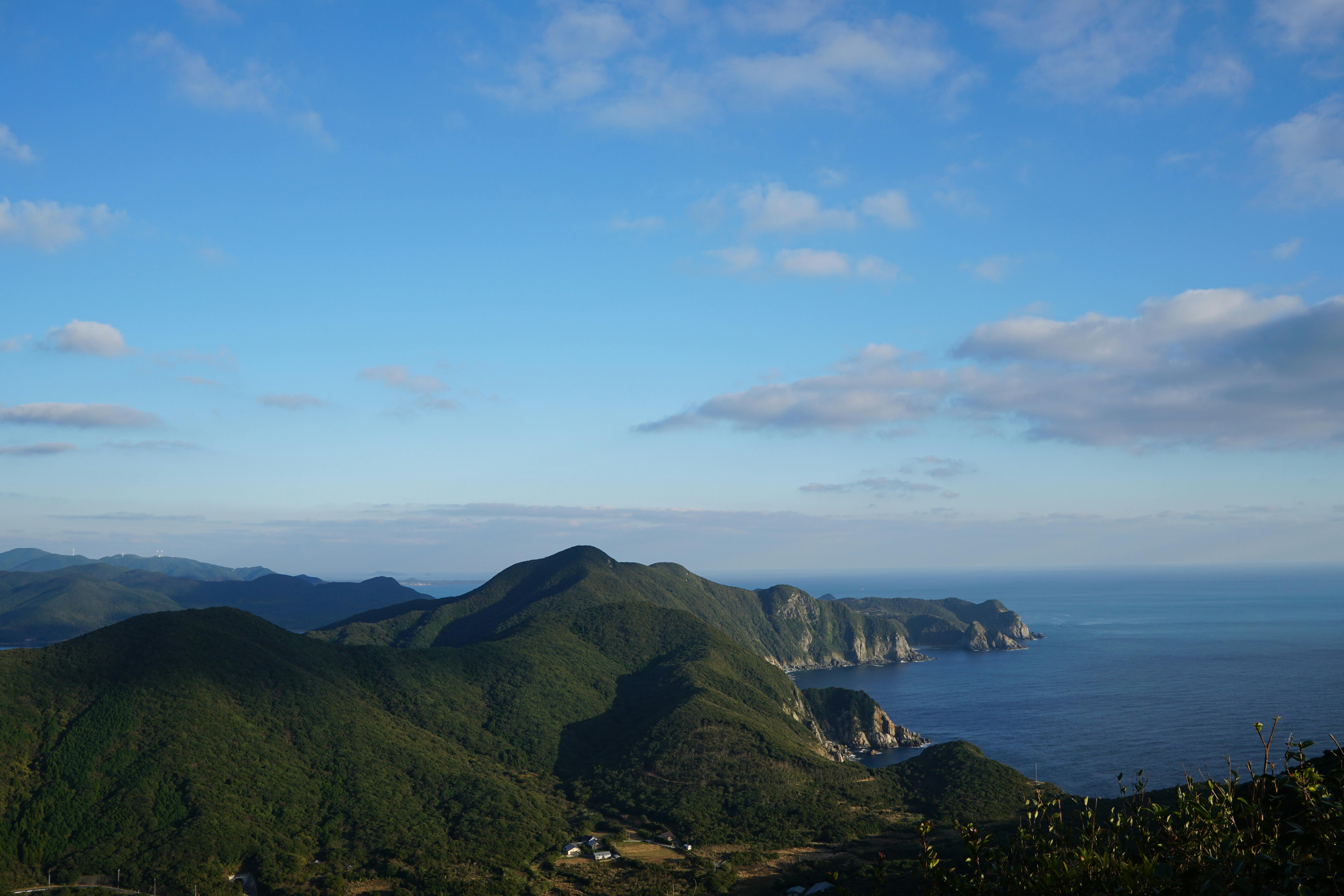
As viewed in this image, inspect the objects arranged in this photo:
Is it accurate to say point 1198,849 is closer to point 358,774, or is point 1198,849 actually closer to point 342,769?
point 358,774

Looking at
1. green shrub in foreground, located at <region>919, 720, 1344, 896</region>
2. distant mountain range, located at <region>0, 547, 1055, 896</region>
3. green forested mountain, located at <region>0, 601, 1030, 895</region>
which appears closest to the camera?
green shrub in foreground, located at <region>919, 720, 1344, 896</region>

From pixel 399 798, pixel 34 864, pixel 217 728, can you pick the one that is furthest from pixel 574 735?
pixel 34 864

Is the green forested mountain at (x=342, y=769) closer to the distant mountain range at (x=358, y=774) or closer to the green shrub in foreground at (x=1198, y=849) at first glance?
the distant mountain range at (x=358, y=774)

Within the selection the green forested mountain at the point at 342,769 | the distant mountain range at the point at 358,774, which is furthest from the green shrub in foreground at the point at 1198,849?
the green forested mountain at the point at 342,769

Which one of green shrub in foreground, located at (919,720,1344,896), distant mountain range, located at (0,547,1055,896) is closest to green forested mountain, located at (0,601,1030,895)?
distant mountain range, located at (0,547,1055,896)

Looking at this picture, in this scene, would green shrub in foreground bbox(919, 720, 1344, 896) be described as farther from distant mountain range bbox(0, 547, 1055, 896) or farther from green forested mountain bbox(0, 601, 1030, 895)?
green forested mountain bbox(0, 601, 1030, 895)

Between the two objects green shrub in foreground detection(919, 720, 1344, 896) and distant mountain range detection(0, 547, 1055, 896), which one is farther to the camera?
distant mountain range detection(0, 547, 1055, 896)

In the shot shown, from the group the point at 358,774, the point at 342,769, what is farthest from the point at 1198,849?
Result: the point at 342,769

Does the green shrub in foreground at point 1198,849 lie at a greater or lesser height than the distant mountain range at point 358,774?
greater
